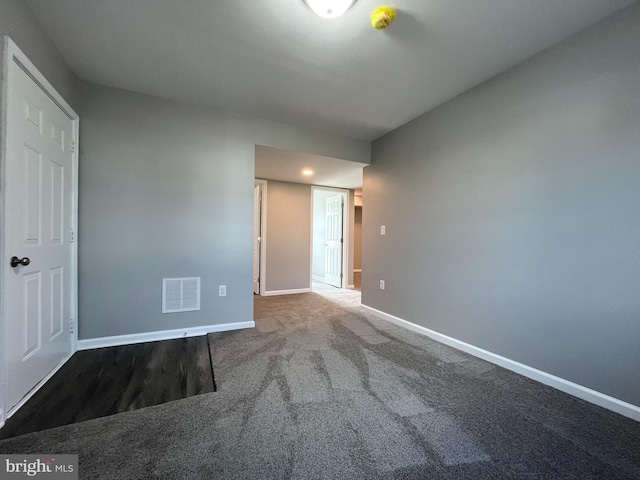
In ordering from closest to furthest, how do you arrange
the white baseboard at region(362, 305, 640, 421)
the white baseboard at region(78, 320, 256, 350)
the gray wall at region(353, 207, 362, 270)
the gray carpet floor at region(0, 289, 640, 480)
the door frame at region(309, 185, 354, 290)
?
the gray carpet floor at region(0, 289, 640, 480) < the white baseboard at region(362, 305, 640, 421) < the white baseboard at region(78, 320, 256, 350) < the door frame at region(309, 185, 354, 290) < the gray wall at region(353, 207, 362, 270)

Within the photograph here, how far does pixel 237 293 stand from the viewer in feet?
9.93

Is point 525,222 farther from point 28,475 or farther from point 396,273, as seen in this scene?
point 28,475

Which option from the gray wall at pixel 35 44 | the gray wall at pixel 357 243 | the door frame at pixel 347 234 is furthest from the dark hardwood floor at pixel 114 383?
the gray wall at pixel 357 243

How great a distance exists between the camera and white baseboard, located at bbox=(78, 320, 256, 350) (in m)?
2.44

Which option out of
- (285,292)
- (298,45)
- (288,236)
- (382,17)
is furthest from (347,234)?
(382,17)

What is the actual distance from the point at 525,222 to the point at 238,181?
276 cm

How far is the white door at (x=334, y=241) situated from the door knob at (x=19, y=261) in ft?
15.1

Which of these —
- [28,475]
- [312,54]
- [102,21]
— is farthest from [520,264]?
[102,21]

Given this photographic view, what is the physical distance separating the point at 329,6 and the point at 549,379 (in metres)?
2.89

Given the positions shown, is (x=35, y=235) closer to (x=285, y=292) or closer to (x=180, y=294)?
(x=180, y=294)

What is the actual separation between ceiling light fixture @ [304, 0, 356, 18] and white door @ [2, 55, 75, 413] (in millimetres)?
1709

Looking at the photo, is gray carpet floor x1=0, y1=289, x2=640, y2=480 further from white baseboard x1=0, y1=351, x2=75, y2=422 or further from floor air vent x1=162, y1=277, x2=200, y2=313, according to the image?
floor air vent x1=162, y1=277, x2=200, y2=313

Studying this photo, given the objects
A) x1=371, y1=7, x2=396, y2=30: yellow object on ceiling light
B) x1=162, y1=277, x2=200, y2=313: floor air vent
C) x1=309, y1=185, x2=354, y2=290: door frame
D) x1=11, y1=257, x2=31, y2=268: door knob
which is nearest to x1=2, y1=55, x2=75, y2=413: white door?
x1=11, y1=257, x2=31, y2=268: door knob

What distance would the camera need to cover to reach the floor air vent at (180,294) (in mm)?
2703
